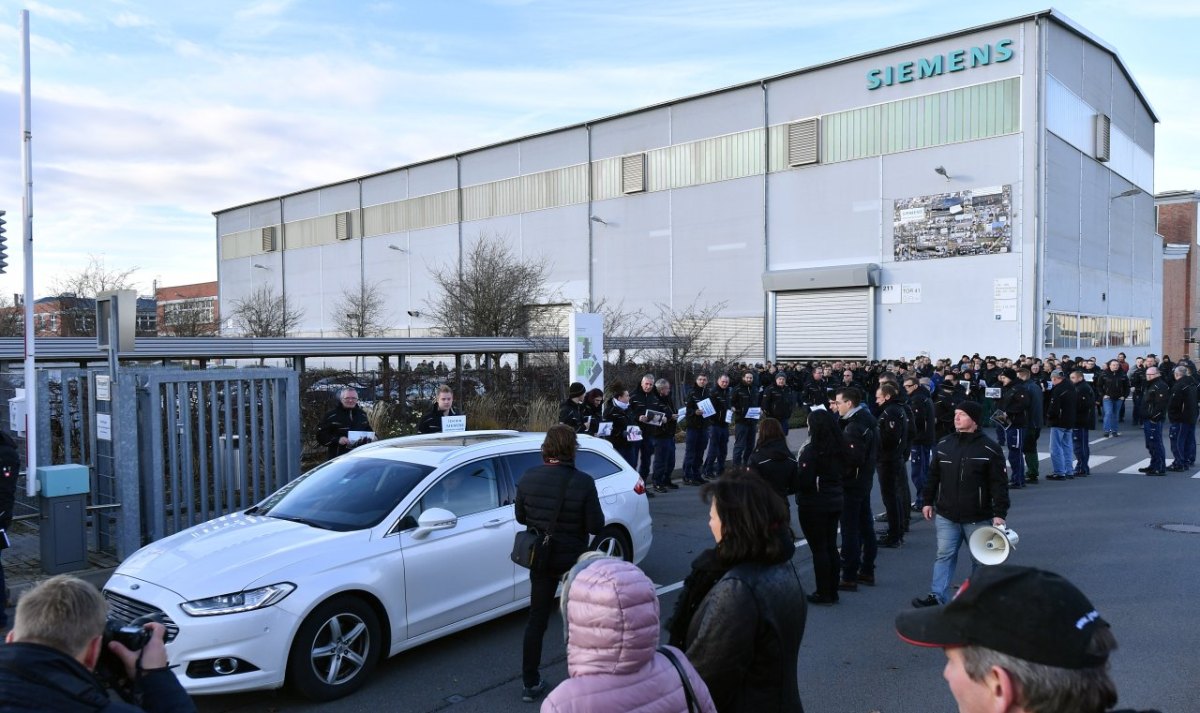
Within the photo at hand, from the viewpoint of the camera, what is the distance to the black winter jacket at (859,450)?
23.1ft

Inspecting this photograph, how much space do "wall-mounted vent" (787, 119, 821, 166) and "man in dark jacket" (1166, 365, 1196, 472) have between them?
2125cm

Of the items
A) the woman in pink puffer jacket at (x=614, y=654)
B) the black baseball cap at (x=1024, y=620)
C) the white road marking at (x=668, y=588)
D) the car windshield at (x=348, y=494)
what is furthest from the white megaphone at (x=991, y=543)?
the black baseball cap at (x=1024, y=620)

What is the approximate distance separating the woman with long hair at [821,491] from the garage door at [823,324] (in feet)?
87.8

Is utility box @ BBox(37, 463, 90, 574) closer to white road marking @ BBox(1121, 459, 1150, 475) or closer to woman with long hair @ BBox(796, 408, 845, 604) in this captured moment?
woman with long hair @ BBox(796, 408, 845, 604)

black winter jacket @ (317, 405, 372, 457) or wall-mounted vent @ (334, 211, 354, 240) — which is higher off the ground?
wall-mounted vent @ (334, 211, 354, 240)

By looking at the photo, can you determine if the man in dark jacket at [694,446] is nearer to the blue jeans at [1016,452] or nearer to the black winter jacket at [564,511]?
the blue jeans at [1016,452]

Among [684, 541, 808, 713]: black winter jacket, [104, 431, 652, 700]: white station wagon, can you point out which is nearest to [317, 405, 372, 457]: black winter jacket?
[104, 431, 652, 700]: white station wagon

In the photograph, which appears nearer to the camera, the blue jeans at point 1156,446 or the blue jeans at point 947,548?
the blue jeans at point 947,548

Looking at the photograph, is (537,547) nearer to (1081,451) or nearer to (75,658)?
(75,658)

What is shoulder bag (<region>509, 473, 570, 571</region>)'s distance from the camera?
4930mm

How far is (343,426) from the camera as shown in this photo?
9492mm

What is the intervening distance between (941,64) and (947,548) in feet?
93.9

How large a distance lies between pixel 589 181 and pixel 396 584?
37570 mm

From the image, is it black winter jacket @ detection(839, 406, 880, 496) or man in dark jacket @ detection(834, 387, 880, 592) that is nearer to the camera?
black winter jacket @ detection(839, 406, 880, 496)
